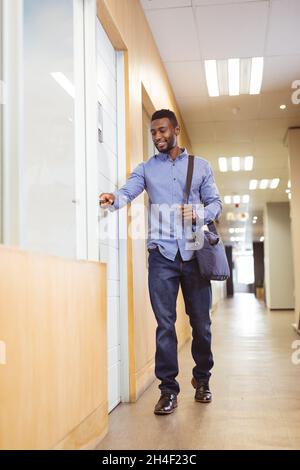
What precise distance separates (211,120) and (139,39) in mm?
3521

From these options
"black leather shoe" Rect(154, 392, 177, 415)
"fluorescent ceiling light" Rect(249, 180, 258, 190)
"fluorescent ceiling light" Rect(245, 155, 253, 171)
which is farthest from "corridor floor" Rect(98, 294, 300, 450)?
"fluorescent ceiling light" Rect(249, 180, 258, 190)

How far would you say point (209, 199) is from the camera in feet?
9.95

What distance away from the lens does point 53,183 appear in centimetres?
250

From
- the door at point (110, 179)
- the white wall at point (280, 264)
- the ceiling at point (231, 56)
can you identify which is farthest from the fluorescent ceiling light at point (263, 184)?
the door at point (110, 179)

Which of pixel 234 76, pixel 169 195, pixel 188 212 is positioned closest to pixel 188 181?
pixel 169 195

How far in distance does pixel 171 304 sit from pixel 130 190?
643mm

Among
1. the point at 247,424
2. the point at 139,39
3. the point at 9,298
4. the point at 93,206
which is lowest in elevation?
the point at 247,424

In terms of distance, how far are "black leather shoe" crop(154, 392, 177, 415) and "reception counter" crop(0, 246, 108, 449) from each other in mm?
399

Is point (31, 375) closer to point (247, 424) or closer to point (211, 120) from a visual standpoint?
point (247, 424)

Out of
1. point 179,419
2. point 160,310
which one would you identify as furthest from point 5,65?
point 179,419

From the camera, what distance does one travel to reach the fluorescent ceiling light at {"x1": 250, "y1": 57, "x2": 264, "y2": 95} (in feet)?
18.1

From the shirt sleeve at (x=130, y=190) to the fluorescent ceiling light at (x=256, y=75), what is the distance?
2.91m

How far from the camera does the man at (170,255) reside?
9.66 feet

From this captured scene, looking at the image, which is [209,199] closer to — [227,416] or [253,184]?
[227,416]
